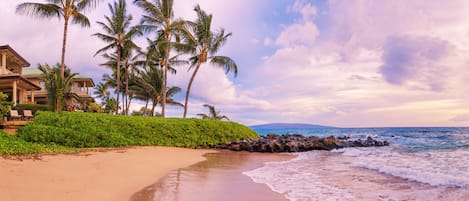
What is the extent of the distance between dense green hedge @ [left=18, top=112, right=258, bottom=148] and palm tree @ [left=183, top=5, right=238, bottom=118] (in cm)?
451

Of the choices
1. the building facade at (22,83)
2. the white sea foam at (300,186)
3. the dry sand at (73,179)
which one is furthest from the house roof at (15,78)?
the white sea foam at (300,186)

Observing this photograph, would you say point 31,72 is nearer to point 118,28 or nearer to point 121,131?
point 118,28

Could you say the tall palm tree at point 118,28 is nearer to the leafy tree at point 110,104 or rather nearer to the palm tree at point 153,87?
the palm tree at point 153,87

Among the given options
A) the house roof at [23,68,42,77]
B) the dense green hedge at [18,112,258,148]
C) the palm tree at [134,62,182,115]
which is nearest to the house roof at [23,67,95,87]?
the house roof at [23,68,42,77]

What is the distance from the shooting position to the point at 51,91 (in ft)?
57.8

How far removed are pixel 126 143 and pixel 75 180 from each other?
9.75 m

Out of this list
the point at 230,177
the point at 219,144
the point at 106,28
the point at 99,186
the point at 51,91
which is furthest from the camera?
the point at 106,28

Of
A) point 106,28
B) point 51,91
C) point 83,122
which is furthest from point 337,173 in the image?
point 106,28

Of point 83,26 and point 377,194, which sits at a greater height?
point 83,26

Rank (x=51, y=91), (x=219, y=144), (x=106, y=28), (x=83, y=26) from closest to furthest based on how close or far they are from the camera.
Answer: (x=51, y=91), (x=219, y=144), (x=83, y=26), (x=106, y=28)

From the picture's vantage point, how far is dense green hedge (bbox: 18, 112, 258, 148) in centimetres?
1374

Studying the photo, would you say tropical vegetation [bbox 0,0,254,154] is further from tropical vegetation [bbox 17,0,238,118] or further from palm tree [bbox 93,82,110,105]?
palm tree [bbox 93,82,110,105]

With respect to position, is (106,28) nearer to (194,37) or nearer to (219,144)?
(194,37)

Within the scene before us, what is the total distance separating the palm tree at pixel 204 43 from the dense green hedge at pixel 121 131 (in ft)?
14.8
